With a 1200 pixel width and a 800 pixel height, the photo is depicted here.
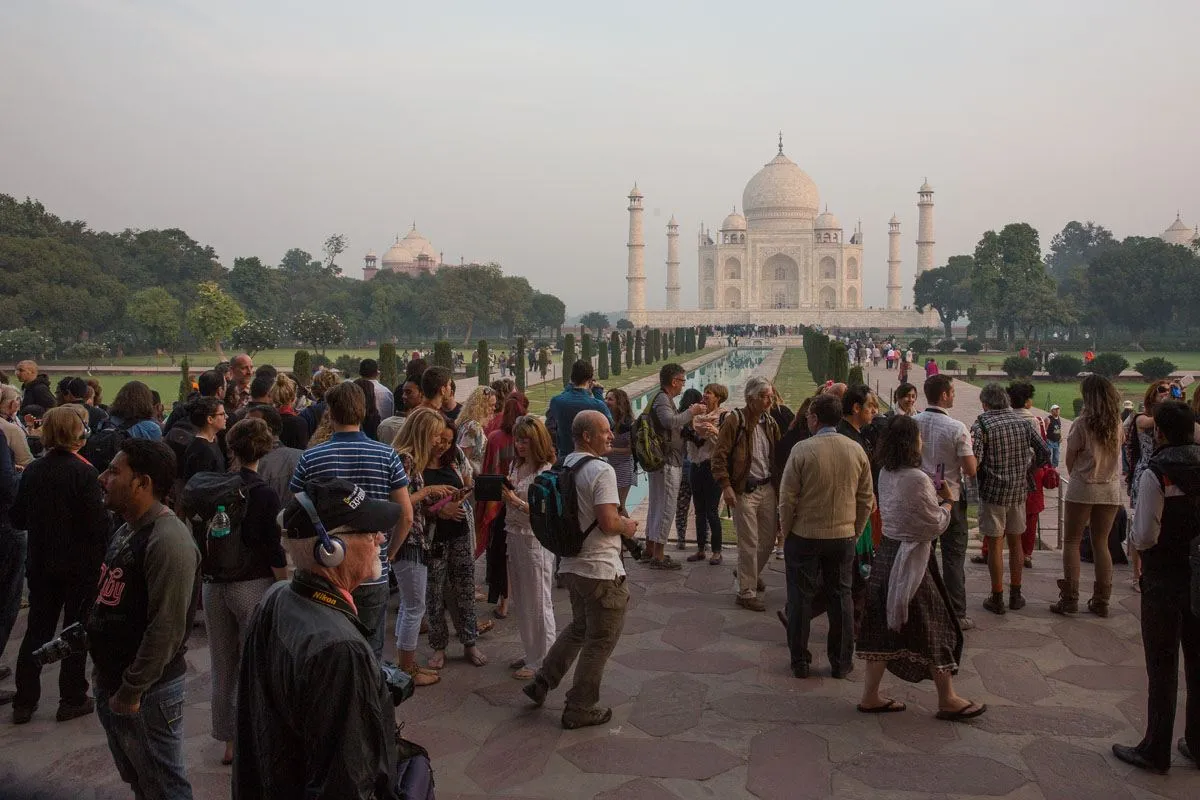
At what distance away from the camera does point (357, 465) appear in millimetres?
3557

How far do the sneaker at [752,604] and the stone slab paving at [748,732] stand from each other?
35 centimetres

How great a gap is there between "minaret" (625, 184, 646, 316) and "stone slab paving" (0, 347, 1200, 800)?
209 feet

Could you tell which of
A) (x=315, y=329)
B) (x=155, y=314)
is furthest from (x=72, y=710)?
(x=155, y=314)

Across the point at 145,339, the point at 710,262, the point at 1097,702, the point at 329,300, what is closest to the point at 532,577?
the point at 1097,702

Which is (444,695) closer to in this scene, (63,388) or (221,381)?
(221,381)

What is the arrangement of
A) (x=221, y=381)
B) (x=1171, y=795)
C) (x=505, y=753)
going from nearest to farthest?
(x=1171, y=795) → (x=505, y=753) → (x=221, y=381)

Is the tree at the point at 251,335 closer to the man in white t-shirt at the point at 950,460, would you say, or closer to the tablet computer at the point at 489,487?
the tablet computer at the point at 489,487

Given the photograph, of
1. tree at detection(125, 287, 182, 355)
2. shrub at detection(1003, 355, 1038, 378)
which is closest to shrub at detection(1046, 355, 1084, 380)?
shrub at detection(1003, 355, 1038, 378)

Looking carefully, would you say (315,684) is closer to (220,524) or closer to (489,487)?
(220,524)

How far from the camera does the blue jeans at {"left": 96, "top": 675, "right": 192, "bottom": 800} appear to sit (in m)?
2.70

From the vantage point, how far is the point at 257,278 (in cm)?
4588

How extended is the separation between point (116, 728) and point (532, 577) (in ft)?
6.32

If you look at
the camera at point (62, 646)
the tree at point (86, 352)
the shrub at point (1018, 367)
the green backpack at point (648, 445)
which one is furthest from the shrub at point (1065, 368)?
the tree at point (86, 352)

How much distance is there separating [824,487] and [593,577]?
1.17m
